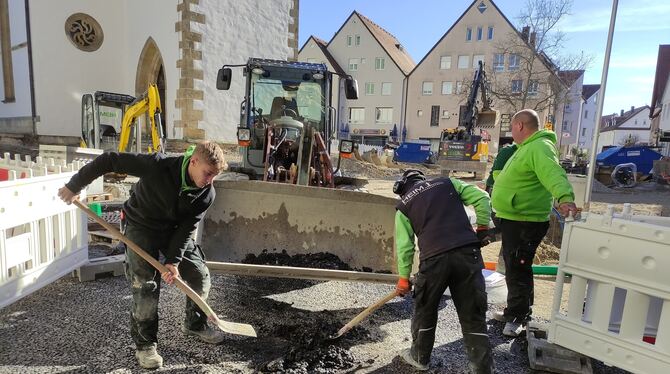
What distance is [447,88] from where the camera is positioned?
3366 cm

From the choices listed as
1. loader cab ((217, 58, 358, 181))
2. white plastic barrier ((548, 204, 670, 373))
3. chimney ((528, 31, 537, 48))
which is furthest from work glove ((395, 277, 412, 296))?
chimney ((528, 31, 537, 48))

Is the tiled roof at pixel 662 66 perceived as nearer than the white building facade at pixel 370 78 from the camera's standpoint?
No

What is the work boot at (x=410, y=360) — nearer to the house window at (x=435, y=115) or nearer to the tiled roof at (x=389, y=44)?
the house window at (x=435, y=115)

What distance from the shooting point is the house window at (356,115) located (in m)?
36.7

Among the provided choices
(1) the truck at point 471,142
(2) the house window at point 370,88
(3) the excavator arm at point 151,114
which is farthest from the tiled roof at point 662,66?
(3) the excavator arm at point 151,114

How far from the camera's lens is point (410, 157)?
23188mm

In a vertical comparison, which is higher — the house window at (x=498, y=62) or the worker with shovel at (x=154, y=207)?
the house window at (x=498, y=62)

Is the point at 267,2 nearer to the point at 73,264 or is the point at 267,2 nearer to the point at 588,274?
the point at 73,264

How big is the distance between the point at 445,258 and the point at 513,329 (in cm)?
131

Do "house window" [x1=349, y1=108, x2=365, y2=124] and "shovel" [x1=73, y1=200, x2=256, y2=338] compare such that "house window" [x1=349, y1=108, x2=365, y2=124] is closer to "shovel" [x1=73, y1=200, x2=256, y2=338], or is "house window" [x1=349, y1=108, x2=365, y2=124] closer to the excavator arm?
the excavator arm

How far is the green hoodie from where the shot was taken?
9.95 ft

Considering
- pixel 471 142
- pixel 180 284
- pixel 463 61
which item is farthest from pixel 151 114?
pixel 463 61

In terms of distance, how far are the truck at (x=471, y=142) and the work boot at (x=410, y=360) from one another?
44.9 ft

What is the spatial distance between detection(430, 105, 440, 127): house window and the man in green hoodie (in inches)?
1245
